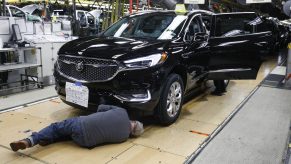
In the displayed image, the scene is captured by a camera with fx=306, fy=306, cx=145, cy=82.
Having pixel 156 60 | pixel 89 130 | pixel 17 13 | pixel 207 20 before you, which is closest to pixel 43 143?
pixel 89 130

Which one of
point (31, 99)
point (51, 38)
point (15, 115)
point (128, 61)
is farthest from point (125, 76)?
point (51, 38)

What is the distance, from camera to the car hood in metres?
3.87

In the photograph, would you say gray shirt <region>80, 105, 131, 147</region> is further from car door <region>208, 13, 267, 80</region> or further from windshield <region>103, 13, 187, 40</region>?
car door <region>208, 13, 267, 80</region>

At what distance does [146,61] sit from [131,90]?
419 mm

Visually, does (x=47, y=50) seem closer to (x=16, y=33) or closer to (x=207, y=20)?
(x=16, y=33)

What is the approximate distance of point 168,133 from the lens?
4.15 meters

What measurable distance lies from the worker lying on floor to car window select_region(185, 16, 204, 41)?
1.77 meters

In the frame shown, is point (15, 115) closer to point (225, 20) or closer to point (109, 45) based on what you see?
point (109, 45)

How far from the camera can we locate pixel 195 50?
489 cm

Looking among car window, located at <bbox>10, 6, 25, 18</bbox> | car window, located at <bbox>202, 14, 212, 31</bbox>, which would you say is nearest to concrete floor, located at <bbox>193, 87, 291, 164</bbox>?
car window, located at <bbox>202, 14, 212, 31</bbox>

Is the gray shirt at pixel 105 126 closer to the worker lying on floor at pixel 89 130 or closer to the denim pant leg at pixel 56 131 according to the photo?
the worker lying on floor at pixel 89 130

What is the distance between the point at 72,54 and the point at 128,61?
0.87m

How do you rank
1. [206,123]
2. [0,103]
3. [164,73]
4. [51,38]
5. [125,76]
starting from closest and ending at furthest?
1. [125,76]
2. [164,73]
3. [206,123]
4. [0,103]
5. [51,38]

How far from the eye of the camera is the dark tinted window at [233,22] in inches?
221
